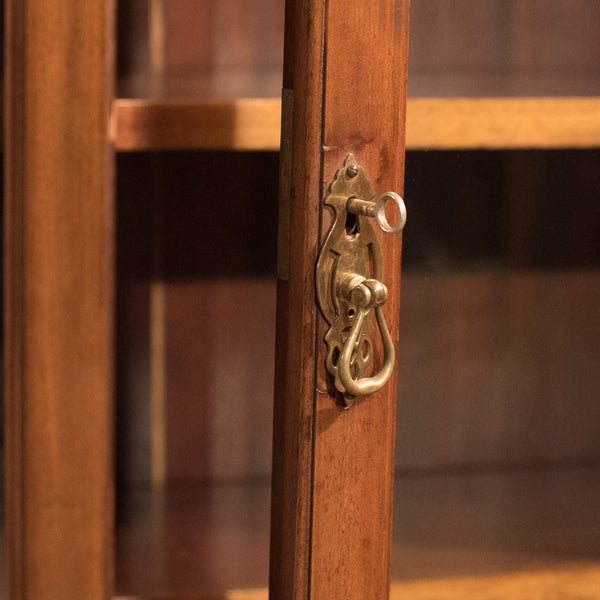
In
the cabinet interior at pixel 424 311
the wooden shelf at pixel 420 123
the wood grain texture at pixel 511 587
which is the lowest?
the wood grain texture at pixel 511 587

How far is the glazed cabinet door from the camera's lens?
43cm

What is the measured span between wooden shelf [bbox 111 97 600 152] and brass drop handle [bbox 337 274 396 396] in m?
0.14

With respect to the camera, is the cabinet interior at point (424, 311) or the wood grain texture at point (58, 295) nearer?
the wood grain texture at point (58, 295)

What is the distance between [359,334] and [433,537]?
0.80ft

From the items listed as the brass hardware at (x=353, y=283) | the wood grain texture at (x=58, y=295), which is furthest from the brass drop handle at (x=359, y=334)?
the wood grain texture at (x=58, y=295)

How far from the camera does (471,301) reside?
78cm

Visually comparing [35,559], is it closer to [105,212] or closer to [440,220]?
[105,212]

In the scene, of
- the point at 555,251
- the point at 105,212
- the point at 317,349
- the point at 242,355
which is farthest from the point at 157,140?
the point at 555,251

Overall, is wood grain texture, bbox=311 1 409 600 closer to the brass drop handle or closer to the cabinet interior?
the brass drop handle

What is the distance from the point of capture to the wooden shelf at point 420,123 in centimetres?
52

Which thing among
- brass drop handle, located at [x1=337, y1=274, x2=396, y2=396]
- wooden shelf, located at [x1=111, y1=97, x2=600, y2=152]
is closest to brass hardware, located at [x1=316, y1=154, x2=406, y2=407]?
brass drop handle, located at [x1=337, y1=274, x2=396, y2=396]

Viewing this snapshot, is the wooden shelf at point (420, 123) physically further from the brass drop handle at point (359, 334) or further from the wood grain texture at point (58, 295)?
the brass drop handle at point (359, 334)

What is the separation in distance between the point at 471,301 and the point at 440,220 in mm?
124

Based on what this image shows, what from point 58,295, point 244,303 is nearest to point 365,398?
point 58,295
